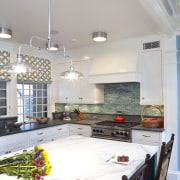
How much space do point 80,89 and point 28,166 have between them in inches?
130

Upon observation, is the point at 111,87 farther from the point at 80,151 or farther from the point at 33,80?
the point at 80,151

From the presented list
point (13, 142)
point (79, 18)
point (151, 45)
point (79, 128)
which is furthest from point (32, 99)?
point (151, 45)

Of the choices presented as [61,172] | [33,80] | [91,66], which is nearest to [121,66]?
[91,66]

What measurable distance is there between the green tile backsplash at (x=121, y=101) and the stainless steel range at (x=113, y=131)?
384 millimetres

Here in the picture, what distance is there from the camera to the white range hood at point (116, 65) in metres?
3.99

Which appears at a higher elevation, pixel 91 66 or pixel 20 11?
pixel 20 11

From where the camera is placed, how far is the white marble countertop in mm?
1663

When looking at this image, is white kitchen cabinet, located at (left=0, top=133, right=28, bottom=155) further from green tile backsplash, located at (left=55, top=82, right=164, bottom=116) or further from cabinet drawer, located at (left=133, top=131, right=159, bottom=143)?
cabinet drawer, located at (left=133, top=131, right=159, bottom=143)

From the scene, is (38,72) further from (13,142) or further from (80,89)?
(13,142)

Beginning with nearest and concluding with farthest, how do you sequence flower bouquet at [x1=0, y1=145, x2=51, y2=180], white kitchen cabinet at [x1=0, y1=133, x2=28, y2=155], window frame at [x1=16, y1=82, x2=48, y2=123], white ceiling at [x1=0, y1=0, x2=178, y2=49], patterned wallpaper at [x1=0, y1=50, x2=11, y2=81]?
flower bouquet at [x1=0, y1=145, x2=51, y2=180] < white ceiling at [x1=0, y1=0, x2=178, y2=49] < white kitchen cabinet at [x1=0, y1=133, x2=28, y2=155] < patterned wallpaper at [x1=0, y1=50, x2=11, y2=81] < window frame at [x1=16, y1=82, x2=48, y2=123]

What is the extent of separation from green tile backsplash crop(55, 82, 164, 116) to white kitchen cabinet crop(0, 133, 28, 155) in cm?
186

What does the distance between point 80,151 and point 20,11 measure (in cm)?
200

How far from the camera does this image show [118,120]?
4402mm

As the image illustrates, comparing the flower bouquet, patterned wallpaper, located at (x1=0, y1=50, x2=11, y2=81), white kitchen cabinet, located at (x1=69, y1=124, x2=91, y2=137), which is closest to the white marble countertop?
the flower bouquet
